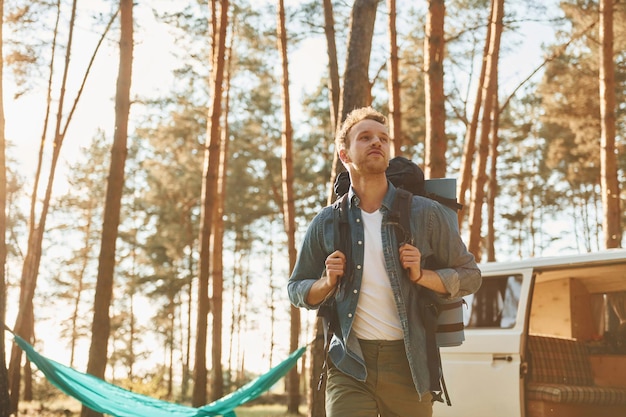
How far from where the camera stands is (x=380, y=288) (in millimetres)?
3076

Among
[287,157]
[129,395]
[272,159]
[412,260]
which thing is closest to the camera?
[412,260]

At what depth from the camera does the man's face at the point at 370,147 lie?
10.3ft

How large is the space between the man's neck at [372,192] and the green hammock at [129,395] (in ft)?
14.2

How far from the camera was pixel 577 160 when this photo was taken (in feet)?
89.7

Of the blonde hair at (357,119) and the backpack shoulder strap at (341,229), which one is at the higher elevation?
the blonde hair at (357,119)

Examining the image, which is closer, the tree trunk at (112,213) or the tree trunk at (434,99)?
the tree trunk at (112,213)

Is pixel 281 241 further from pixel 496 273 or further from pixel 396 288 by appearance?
pixel 396 288

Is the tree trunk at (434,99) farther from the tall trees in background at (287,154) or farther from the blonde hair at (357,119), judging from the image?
the blonde hair at (357,119)

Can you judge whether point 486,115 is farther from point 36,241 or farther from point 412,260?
point 412,260

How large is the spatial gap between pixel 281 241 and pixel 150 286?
23.3 feet

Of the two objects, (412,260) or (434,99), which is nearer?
(412,260)

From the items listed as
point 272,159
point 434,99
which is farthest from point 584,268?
point 272,159

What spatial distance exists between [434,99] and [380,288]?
818 centimetres

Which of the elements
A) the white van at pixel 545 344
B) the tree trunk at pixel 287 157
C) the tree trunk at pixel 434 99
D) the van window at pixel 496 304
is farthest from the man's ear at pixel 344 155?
the tree trunk at pixel 287 157
